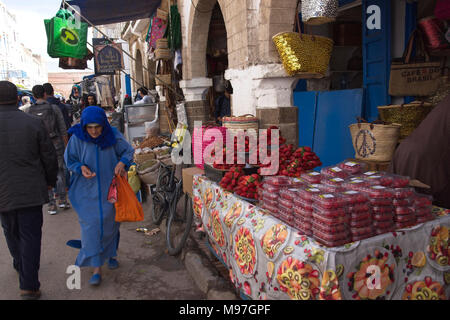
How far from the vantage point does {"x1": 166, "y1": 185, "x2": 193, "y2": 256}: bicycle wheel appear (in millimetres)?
4328

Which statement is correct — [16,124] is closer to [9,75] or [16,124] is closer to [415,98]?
[415,98]

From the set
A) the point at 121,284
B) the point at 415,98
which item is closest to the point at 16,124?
the point at 121,284

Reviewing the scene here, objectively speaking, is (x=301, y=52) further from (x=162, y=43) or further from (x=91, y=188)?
(x=162, y=43)

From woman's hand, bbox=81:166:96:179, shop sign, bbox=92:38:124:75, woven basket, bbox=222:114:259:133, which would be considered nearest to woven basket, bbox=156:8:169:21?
woven basket, bbox=222:114:259:133

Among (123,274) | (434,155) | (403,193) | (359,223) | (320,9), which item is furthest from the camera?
(123,274)

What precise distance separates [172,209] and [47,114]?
3.09 m

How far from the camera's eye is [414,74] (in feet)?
13.4

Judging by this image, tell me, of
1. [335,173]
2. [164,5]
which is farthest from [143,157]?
[335,173]

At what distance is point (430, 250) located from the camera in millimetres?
2215

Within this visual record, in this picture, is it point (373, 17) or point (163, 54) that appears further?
point (163, 54)

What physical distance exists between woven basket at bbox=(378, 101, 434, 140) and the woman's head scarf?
116 inches

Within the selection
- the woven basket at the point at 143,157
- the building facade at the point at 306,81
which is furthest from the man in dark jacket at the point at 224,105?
the building facade at the point at 306,81

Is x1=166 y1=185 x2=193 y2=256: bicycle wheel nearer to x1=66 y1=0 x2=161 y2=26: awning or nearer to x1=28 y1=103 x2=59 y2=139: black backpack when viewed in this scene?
x1=28 y1=103 x2=59 y2=139: black backpack

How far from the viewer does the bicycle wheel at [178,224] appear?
4.33 metres
